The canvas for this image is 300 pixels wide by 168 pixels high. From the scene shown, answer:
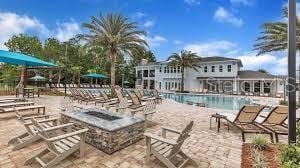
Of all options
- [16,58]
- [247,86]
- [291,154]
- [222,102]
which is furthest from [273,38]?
[247,86]

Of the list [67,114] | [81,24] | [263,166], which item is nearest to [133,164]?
[263,166]

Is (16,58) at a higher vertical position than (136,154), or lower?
higher

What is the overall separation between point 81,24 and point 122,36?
4.09 m

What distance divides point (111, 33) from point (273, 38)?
46.0ft

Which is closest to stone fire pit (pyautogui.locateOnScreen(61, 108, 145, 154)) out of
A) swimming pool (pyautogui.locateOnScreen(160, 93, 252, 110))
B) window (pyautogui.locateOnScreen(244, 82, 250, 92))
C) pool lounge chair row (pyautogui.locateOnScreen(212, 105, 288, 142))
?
pool lounge chair row (pyautogui.locateOnScreen(212, 105, 288, 142))

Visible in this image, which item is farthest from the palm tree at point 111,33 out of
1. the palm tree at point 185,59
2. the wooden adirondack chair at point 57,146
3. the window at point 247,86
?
the window at point 247,86

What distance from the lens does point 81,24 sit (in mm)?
19562

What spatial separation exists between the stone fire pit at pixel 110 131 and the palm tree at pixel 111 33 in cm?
1364

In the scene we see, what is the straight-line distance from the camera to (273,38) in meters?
16.3

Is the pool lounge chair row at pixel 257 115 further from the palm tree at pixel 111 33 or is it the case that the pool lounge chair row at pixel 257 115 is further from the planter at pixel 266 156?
the palm tree at pixel 111 33

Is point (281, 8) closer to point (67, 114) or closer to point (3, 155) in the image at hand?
point (67, 114)

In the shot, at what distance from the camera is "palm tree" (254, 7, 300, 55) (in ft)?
51.2

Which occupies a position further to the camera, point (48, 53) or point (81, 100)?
point (48, 53)

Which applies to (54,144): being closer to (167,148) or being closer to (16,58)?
(167,148)
